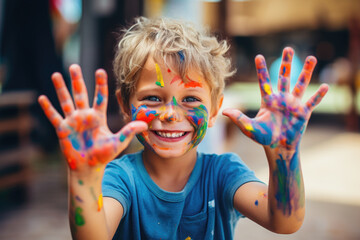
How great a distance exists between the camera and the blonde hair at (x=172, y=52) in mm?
1357

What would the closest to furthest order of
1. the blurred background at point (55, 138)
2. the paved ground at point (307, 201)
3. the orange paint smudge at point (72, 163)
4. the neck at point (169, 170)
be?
the orange paint smudge at point (72, 163) → the neck at point (169, 170) → the paved ground at point (307, 201) → the blurred background at point (55, 138)

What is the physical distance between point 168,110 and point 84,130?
1.09ft

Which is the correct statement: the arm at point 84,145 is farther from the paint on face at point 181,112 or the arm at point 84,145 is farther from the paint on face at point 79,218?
the paint on face at point 181,112

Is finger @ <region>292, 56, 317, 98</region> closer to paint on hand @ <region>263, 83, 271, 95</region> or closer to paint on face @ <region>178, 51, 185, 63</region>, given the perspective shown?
paint on hand @ <region>263, 83, 271, 95</region>

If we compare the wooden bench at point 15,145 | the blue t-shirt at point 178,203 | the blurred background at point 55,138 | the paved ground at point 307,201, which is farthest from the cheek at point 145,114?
the wooden bench at point 15,145

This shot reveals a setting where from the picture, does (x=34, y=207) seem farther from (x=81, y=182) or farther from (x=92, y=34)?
(x=81, y=182)

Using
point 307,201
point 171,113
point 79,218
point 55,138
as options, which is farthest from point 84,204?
point 55,138

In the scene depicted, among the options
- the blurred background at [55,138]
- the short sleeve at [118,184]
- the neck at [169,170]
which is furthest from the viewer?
the blurred background at [55,138]

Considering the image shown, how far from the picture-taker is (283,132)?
1149mm

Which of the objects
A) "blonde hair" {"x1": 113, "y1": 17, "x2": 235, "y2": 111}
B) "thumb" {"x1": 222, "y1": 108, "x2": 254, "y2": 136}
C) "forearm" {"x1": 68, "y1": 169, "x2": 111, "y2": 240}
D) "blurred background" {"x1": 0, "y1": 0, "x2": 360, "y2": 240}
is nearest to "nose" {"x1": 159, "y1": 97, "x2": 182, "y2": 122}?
"blonde hair" {"x1": 113, "y1": 17, "x2": 235, "y2": 111}

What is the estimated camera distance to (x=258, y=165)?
485cm

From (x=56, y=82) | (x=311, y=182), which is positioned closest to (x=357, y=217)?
(x=311, y=182)

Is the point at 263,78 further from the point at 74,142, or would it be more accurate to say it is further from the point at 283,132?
the point at 74,142

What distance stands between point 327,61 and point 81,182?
1117 centimetres
